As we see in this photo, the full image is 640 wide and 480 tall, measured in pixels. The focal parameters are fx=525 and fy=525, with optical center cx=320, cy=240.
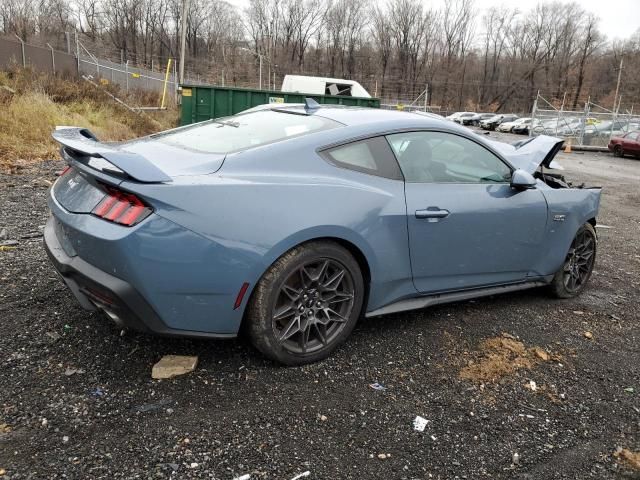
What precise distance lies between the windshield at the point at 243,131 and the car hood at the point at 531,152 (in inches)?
64.6

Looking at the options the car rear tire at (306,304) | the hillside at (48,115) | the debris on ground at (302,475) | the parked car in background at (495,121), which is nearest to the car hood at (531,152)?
the car rear tire at (306,304)

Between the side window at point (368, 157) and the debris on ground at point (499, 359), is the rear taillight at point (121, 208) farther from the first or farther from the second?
the debris on ground at point (499, 359)

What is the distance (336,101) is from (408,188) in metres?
14.3

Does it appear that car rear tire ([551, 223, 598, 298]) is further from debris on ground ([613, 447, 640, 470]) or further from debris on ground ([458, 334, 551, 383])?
debris on ground ([613, 447, 640, 470])

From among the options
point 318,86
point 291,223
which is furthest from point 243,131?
point 318,86

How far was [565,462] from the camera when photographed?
2381mm

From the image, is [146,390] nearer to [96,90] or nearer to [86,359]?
[86,359]

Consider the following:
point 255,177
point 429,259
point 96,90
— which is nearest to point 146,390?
point 255,177

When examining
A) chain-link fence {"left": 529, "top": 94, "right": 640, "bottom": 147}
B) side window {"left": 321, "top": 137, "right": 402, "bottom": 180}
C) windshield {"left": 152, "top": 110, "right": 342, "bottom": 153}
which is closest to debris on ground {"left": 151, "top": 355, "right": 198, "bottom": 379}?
windshield {"left": 152, "top": 110, "right": 342, "bottom": 153}

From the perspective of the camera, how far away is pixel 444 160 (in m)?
3.51

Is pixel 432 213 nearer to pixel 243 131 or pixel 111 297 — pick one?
pixel 243 131

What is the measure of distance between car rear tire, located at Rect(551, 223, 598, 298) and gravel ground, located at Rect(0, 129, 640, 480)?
0.49 m

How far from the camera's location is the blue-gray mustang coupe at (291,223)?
2434 mm

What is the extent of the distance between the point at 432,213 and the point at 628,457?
1597 millimetres
